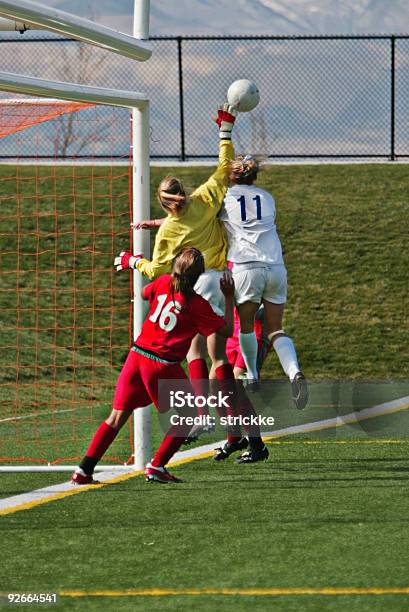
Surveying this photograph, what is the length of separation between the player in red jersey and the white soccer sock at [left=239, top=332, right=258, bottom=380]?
1.31 meters

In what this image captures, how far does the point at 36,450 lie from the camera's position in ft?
30.3

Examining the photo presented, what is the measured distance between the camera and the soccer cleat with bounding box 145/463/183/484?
736 cm

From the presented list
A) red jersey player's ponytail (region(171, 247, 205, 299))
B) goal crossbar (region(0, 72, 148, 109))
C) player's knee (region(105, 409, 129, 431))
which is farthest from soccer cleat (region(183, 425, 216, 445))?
goal crossbar (region(0, 72, 148, 109))

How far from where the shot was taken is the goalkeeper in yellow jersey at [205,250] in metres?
7.99

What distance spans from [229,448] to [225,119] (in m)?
2.26

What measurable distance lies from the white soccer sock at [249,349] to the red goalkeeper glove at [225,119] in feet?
4.47

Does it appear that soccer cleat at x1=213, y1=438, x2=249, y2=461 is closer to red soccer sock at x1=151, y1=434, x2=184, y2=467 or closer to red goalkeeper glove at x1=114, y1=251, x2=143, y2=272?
red soccer sock at x1=151, y1=434, x2=184, y2=467

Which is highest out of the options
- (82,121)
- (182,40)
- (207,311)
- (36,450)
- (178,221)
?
(182,40)

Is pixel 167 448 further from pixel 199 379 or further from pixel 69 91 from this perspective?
pixel 69 91

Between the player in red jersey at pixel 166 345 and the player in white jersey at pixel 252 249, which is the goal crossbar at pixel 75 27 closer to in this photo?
the player in white jersey at pixel 252 249

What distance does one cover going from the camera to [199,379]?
27.0ft

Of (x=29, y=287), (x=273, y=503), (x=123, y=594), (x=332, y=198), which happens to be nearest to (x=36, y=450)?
(x=273, y=503)

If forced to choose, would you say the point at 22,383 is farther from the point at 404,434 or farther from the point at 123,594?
the point at 123,594

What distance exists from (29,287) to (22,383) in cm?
422
